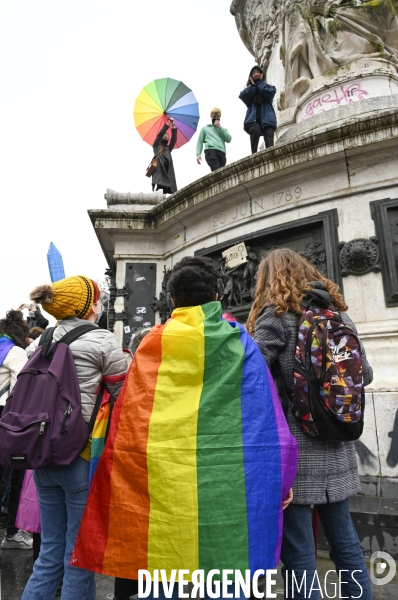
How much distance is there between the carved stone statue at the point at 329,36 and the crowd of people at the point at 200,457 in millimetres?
7238

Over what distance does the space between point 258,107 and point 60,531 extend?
23.6 feet

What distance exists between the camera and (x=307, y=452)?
80.4 inches

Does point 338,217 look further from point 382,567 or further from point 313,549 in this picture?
point 313,549

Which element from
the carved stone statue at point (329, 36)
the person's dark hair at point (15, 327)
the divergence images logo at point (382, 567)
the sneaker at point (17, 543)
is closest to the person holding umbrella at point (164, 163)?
the carved stone statue at point (329, 36)

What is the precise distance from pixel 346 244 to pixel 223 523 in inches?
154

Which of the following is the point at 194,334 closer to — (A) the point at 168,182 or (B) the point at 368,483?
(B) the point at 368,483

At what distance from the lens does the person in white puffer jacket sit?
210cm

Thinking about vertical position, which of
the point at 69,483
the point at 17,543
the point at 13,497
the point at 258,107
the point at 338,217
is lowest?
the point at 17,543

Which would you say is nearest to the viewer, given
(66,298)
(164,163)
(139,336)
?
(66,298)

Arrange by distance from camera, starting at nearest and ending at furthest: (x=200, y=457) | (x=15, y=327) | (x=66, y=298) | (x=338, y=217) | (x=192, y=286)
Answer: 1. (x=200, y=457)
2. (x=192, y=286)
3. (x=66, y=298)
4. (x=15, y=327)
5. (x=338, y=217)

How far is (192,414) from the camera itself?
1.83 meters

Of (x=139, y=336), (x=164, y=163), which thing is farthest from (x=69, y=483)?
(x=164, y=163)

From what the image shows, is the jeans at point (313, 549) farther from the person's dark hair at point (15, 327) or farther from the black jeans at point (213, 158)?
the black jeans at point (213, 158)

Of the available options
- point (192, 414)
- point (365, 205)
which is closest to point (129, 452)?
point (192, 414)
